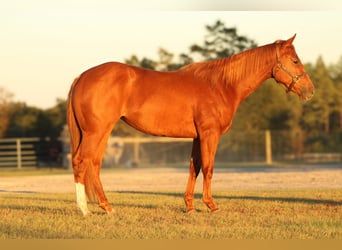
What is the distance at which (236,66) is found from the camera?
10164mm

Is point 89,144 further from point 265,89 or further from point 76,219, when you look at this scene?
point 265,89

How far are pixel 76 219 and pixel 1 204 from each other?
117 inches

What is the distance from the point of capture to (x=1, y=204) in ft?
37.7

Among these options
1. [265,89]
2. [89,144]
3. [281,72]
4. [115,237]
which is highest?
[265,89]

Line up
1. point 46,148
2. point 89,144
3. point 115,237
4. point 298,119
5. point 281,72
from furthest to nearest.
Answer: point 298,119 → point 46,148 → point 281,72 → point 89,144 → point 115,237

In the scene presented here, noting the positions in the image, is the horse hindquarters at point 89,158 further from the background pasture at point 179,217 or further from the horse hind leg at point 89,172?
the background pasture at point 179,217

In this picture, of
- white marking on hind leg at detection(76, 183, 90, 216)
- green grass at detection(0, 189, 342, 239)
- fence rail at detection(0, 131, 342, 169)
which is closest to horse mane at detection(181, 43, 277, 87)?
Answer: green grass at detection(0, 189, 342, 239)

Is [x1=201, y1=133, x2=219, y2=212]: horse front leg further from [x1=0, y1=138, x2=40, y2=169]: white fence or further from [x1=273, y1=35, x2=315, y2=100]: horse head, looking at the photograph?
[x1=0, y1=138, x2=40, y2=169]: white fence

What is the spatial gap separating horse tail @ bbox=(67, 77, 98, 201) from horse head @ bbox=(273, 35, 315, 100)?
2.94 meters

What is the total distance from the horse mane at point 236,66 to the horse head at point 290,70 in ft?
0.39

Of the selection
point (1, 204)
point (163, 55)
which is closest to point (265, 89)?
point (163, 55)

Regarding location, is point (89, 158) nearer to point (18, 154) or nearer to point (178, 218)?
point (178, 218)

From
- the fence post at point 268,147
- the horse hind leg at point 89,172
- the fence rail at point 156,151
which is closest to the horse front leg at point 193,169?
the horse hind leg at point 89,172

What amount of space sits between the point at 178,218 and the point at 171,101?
1.70 meters
